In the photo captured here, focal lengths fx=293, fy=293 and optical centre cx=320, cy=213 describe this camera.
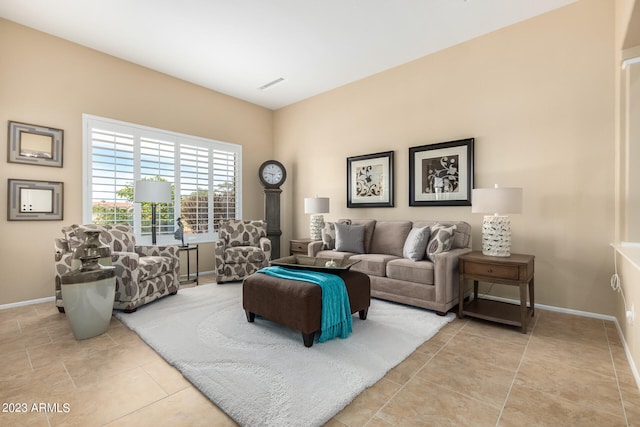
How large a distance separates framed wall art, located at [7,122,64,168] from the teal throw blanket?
334 cm

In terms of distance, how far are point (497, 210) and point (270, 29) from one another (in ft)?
10.6

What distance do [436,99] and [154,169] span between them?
4275mm

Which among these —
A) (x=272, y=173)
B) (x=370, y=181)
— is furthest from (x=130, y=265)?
(x=370, y=181)

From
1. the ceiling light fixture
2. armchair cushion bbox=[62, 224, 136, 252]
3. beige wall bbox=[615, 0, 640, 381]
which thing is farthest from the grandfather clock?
beige wall bbox=[615, 0, 640, 381]

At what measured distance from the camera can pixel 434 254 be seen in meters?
3.14

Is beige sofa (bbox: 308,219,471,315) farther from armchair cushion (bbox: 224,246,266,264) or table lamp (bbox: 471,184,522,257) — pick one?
armchair cushion (bbox: 224,246,266,264)

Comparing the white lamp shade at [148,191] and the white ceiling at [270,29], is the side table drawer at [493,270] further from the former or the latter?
the white lamp shade at [148,191]

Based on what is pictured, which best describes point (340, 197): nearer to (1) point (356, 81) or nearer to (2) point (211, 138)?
(1) point (356, 81)

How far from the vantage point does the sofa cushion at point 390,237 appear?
388 cm

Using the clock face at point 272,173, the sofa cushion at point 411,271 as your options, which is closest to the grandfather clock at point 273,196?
the clock face at point 272,173

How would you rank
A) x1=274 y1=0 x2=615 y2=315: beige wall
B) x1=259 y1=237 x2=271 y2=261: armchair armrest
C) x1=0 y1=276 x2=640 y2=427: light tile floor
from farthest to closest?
1. x1=259 y1=237 x2=271 y2=261: armchair armrest
2. x1=274 y1=0 x2=615 y2=315: beige wall
3. x1=0 y1=276 x2=640 y2=427: light tile floor

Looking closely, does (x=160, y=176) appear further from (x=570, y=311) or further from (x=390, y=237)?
(x=570, y=311)

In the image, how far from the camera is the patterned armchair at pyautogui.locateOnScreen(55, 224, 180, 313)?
310 centimetres

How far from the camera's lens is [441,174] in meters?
3.94
